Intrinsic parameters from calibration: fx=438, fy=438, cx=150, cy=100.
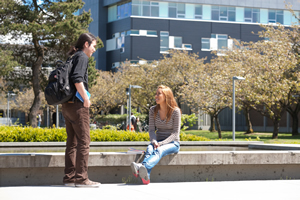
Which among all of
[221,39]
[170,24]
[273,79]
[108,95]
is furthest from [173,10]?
[273,79]

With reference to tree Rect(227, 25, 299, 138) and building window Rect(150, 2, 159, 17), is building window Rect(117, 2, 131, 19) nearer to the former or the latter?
building window Rect(150, 2, 159, 17)

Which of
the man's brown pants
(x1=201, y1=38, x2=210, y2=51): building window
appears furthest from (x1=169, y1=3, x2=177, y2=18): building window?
the man's brown pants

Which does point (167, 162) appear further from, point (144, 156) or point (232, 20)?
point (232, 20)

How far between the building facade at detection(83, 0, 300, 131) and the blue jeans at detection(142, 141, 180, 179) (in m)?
43.4

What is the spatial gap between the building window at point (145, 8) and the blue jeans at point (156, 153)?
45.7m

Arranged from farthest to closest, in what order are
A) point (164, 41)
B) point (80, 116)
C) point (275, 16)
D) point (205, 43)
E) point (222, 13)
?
point (275, 16)
point (222, 13)
point (205, 43)
point (164, 41)
point (80, 116)

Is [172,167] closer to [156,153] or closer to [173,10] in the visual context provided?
[156,153]

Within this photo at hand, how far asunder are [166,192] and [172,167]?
1138mm

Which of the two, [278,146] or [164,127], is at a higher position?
[164,127]

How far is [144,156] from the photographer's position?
7086mm

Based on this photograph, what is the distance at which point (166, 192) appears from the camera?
20.6ft

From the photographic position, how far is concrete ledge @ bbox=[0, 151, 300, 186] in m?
6.71

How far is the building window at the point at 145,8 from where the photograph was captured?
2024 inches

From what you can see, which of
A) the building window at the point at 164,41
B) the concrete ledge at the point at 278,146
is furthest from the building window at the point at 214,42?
the concrete ledge at the point at 278,146
